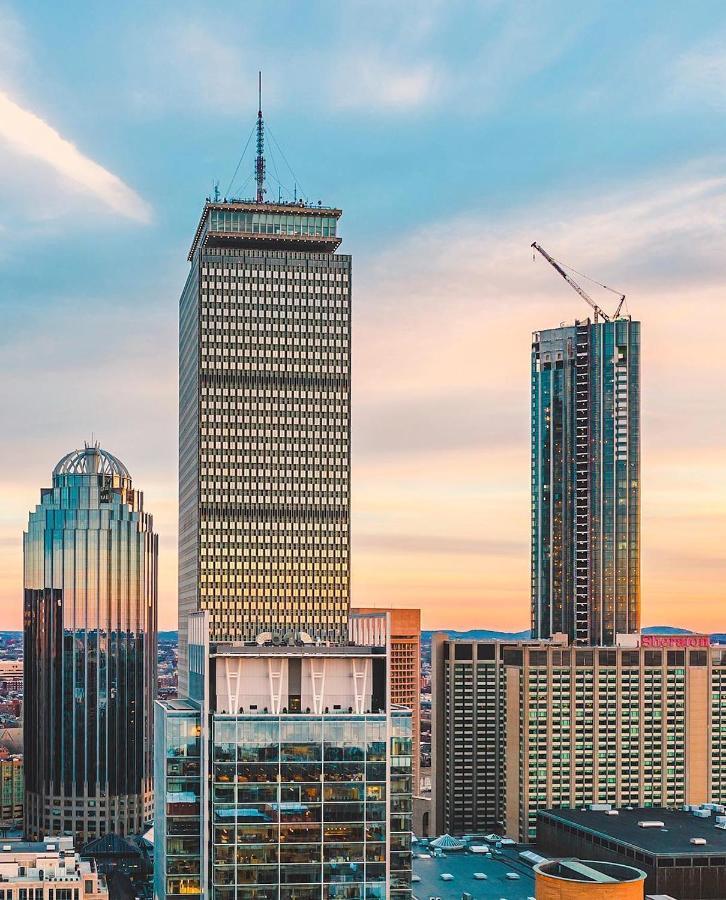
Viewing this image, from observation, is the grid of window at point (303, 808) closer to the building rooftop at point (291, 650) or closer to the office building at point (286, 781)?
the office building at point (286, 781)

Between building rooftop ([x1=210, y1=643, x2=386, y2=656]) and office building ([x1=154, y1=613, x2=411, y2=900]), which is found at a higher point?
building rooftop ([x1=210, y1=643, x2=386, y2=656])

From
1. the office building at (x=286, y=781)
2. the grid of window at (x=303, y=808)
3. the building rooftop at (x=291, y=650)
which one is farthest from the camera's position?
the building rooftop at (x=291, y=650)

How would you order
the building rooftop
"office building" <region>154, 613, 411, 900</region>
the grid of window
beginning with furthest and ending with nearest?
1. the building rooftop
2. "office building" <region>154, 613, 411, 900</region>
3. the grid of window

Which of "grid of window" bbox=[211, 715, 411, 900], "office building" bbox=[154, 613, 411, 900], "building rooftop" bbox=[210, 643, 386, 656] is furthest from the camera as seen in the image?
"building rooftop" bbox=[210, 643, 386, 656]

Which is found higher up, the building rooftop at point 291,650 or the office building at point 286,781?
the building rooftop at point 291,650

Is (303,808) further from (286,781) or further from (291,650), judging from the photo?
(291,650)

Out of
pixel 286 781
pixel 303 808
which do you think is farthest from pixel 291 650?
pixel 303 808

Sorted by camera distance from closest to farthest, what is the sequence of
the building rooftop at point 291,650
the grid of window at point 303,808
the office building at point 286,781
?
1. the grid of window at point 303,808
2. the office building at point 286,781
3. the building rooftop at point 291,650

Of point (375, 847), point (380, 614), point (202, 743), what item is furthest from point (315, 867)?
point (380, 614)

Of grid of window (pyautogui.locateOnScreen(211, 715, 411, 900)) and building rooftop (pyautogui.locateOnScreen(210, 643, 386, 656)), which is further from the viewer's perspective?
building rooftop (pyautogui.locateOnScreen(210, 643, 386, 656))

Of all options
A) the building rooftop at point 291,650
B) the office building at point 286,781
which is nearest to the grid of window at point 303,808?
the office building at point 286,781

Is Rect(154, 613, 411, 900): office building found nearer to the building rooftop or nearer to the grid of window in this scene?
the grid of window

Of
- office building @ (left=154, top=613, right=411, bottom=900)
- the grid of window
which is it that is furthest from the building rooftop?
the grid of window

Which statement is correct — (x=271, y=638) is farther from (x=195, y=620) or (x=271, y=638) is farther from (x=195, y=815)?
(x=195, y=815)
